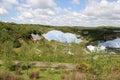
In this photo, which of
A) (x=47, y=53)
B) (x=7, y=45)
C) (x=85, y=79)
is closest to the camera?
(x=85, y=79)

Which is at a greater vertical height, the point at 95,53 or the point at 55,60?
the point at 95,53

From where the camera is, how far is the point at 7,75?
71.5 ft

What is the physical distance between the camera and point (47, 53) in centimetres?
4403

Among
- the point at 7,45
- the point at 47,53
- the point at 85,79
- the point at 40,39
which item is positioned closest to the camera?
the point at 85,79

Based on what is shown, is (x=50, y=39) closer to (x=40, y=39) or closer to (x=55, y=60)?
(x=40, y=39)

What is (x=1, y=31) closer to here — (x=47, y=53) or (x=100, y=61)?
(x=47, y=53)

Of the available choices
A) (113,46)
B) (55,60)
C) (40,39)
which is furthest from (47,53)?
(113,46)

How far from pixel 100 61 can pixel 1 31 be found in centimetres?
4571

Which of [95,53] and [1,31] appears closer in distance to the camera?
[95,53]

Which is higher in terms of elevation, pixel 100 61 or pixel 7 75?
pixel 100 61

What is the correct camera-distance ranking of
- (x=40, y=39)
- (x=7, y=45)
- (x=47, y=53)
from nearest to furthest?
(x=7, y=45) < (x=47, y=53) < (x=40, y=39)

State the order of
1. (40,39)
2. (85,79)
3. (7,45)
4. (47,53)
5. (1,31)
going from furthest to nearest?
(40,39) < (1,31) < (47,53) < (7,45) < (85,79)

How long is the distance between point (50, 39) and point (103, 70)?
50.9 m

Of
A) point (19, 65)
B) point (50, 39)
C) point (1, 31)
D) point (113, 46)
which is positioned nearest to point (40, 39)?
point (50, 39)
